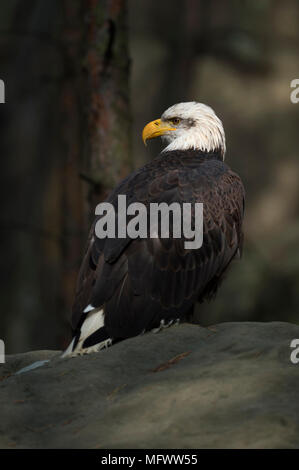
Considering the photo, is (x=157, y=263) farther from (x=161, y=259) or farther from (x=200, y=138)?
(x=200, y=138)

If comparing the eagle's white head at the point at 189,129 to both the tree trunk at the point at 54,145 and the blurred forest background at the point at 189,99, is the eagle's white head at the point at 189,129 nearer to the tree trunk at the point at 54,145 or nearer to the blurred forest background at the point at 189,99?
the tree trunk at the point at 54,145

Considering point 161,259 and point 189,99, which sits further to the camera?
point 189,99

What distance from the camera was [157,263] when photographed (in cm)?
624

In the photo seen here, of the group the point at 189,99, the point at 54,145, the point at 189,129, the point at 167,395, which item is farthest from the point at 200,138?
the point at 54,145

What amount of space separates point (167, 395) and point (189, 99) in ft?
50.0

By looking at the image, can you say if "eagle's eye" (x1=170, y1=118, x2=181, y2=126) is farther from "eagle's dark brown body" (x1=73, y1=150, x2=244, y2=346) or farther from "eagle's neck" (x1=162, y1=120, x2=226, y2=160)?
"eagle's dark brown body" (x1=73, y1=150, x2=244, y2=346)

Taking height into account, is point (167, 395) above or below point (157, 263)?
below

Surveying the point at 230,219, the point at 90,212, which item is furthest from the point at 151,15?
the point at 230,219

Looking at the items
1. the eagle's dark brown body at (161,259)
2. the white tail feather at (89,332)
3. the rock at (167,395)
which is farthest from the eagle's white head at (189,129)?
the rock at (167,395)

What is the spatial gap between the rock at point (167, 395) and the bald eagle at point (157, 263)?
12.9 inches

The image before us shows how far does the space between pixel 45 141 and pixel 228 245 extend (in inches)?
581

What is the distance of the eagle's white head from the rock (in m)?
2.70

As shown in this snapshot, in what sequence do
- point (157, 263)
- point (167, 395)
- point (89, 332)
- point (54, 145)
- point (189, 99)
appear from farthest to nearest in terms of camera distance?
point (54, 145) → point (189, 99) → point (157, 263) → point (89, 332) → point (167, 395)
